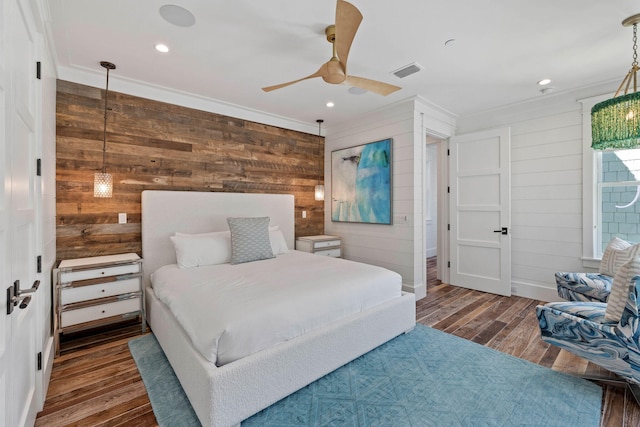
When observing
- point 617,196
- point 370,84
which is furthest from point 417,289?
point 370,84

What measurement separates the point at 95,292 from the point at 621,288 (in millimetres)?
3984

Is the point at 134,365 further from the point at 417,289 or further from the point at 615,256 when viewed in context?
the point at 615,256

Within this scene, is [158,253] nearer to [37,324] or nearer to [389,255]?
[37,324]

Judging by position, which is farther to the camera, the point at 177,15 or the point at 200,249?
the point at 200,249

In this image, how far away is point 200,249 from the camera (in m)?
3.07

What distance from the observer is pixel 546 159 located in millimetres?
3727

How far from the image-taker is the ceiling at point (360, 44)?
2.06 meters

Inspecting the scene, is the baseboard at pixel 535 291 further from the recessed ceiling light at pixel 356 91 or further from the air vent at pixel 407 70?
the recessed ceiling light at pixel 356 91

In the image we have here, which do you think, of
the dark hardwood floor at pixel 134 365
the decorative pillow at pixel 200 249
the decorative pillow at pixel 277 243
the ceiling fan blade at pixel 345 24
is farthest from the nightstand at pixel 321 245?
the ceiling fan blade at pixel 345 24

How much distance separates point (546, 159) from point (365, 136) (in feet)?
7.90

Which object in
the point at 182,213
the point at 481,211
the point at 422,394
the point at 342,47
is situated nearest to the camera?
the point at 422,394

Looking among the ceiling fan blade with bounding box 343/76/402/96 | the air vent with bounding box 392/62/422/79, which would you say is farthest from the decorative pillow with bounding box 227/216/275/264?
the air vent with bounding box 392/62/422/79

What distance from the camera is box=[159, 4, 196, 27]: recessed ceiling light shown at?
80.5 inches

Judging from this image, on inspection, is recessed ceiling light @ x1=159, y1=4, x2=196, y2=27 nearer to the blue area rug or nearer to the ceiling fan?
the ceiling fan
